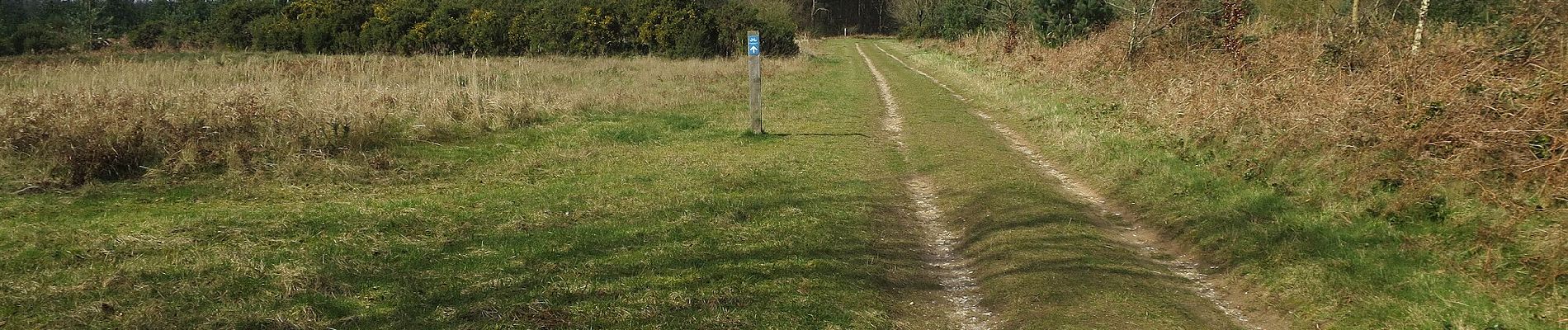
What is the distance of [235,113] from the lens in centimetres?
1061

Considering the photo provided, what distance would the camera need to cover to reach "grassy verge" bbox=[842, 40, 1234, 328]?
17.8ft

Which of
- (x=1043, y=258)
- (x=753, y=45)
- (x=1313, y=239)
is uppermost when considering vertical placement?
(x=753, y=45)

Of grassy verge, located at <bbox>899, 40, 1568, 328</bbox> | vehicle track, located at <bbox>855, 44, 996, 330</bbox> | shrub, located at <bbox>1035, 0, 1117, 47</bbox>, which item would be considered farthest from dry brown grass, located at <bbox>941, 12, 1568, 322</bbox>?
shrub, located at <bbox>1035, 0, 1117, 47</bbox>

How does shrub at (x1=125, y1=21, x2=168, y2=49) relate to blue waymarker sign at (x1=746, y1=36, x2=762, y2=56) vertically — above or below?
below

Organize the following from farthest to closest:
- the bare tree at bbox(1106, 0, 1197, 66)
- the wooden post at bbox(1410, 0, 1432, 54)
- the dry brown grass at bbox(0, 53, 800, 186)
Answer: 1. the bare tree at bbox(1106, 0, 1197, 66)
2. the wooden post at bbox(1410, 0, 1432, 54)
3. the dry brown grass at bbox(0, 53, 800, 186)

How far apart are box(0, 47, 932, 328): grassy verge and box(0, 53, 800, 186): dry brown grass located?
42 centimetres

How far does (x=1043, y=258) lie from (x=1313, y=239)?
2.08 m

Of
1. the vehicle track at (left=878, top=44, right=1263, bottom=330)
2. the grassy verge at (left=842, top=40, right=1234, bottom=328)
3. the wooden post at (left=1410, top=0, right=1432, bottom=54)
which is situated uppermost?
the wooden post at (left=1410, top=0, right=1432, bottom=54)

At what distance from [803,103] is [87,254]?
45.5ft

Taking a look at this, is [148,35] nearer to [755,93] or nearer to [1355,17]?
[755,93]

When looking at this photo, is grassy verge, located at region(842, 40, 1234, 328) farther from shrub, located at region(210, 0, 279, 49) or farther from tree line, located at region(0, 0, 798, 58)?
shrub, located at region(210, 0, 279, 49)

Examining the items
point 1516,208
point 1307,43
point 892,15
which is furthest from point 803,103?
point 892,15

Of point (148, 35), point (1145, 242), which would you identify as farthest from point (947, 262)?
point (148, 35)

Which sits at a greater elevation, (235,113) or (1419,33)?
(1419,33)
